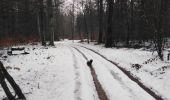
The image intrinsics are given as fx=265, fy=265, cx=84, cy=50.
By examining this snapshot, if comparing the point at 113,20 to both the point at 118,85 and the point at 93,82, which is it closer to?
the point at 93,82

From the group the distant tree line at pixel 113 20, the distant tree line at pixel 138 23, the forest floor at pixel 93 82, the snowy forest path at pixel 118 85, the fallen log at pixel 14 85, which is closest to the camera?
the fallen log at pixel 14 85

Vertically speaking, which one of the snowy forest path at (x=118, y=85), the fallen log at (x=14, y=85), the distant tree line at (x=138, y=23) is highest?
the distant tree line at (x=138, y=23)

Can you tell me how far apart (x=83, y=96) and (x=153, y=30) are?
33.6 ft

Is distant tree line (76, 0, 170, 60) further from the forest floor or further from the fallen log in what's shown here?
the fallen log

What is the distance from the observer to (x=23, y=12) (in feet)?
187

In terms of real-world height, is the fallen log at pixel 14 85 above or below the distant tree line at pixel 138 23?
below

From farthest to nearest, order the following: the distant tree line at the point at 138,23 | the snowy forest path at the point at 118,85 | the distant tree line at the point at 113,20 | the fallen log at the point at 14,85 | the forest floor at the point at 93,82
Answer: the distant tree line at the point at 113,20, the distant tree line at the point at 138,23, the forest floor at the point at 93,82, the snowy forest path at the point at 118,85, the fallen log at the point at 14,85

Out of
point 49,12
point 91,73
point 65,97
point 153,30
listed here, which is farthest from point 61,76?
point 49,12

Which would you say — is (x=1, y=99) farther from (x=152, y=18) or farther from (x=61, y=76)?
(x=152, y=18)

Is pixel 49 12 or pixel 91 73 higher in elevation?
pixel 49 12

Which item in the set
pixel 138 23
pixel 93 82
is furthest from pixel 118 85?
pixel 138 23

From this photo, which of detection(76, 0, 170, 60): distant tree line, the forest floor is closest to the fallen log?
the forest floor

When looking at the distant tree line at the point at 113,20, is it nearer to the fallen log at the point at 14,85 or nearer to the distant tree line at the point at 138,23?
the distant tree line at the point at 138,23

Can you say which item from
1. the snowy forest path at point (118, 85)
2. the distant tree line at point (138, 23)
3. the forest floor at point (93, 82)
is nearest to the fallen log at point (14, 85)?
the forest floor at point (93, 82)
